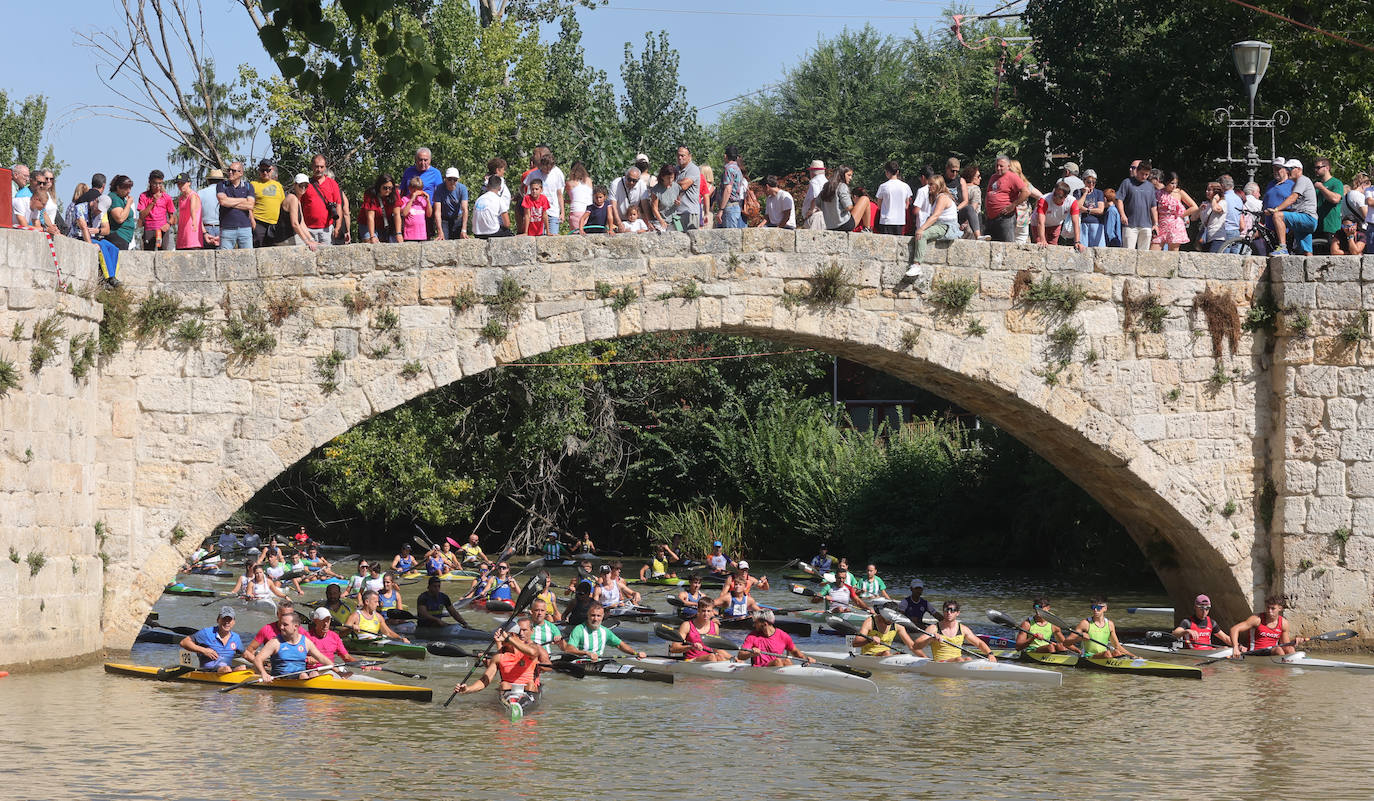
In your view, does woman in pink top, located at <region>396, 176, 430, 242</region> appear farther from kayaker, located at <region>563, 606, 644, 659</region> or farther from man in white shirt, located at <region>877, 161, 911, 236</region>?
man in white shirt, located at <region>877, 161, 911, 236</region>

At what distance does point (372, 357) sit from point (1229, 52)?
1446cm

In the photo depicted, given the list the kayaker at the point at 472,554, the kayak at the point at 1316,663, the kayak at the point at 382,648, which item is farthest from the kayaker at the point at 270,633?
the kayaker at the point at 472,554

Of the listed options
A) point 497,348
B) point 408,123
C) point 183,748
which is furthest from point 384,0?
point 408,123

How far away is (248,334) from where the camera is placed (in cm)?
1253

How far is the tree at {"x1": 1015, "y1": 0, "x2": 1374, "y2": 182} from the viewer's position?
1881 centimetres

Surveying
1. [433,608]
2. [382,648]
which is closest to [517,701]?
[382,648]

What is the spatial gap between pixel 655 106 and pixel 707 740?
2841 centimetres

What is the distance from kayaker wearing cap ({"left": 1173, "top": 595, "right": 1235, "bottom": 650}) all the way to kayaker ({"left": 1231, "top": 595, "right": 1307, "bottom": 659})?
0.74 feet

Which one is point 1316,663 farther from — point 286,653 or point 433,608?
point 286,653

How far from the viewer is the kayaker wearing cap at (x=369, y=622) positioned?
48.2ft

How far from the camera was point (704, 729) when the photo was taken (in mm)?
10969

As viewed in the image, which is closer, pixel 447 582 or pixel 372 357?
pixel 372 357

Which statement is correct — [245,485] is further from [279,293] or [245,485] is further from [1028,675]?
[1028,675]

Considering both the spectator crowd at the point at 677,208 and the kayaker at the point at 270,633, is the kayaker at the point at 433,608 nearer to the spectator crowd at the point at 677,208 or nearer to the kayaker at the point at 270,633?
the kayaker at the point at 270,633
